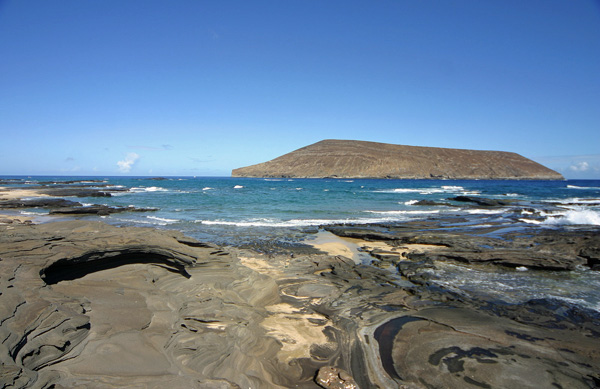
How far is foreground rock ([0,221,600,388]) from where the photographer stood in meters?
3.48

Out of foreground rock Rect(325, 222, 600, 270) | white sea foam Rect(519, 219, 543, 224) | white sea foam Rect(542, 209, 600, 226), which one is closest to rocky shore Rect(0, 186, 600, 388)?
foreground rock Rect(325, 222, 600, 270)

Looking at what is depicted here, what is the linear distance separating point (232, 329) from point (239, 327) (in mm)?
127

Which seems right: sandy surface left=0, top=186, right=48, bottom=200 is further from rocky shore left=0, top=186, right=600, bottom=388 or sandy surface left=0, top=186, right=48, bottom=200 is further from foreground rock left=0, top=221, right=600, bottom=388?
rocky shore left=0, top=186, right=600, bottom=388

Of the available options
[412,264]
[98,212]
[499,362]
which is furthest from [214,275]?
[98,212]

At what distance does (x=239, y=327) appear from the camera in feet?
16.1

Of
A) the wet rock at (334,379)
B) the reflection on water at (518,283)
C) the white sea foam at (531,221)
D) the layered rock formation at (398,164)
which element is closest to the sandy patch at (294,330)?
the wet rock at (334,379)

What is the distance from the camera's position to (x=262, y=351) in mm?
4520

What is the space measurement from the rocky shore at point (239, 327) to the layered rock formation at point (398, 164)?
4167 inches

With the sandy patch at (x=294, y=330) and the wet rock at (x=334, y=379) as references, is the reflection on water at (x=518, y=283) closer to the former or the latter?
the sandy patch at (x=294, y=330)

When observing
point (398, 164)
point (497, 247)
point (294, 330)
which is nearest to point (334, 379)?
point (294, 330)

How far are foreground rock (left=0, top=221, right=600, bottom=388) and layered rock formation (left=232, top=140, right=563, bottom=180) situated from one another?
10610 cm

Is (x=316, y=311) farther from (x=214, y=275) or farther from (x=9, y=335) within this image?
(x=9, y=335)

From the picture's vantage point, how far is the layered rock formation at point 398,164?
367ft

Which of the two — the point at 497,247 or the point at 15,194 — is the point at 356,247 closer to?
the point at 497,247
